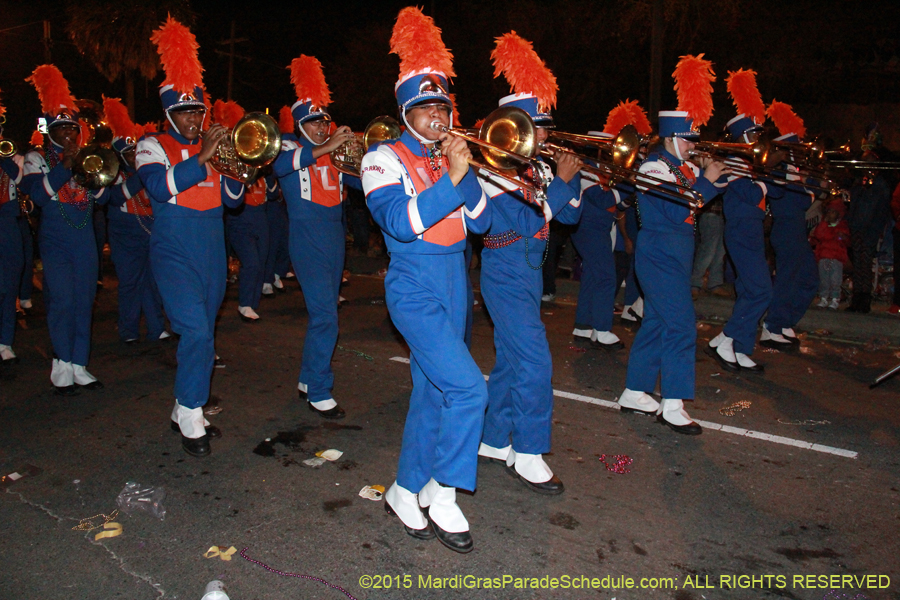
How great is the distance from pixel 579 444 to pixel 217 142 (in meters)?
3.25

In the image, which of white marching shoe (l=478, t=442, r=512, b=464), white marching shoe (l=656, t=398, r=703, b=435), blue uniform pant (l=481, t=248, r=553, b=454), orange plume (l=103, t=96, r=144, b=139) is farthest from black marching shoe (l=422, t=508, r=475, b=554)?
orange plume (l=103, t=96, r=144, b=139)

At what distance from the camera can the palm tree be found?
26031 mm

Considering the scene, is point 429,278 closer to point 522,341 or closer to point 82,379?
point 522,341

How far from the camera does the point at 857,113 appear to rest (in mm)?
15680

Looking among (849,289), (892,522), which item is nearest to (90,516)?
(892,522)

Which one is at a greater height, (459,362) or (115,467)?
(459,362)

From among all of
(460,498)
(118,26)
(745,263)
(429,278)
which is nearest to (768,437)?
(745,263)

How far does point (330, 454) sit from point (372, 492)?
66 cm

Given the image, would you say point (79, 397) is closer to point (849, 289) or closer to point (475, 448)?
point (475, 448)

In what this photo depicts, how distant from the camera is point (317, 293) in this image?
5359 millimetres

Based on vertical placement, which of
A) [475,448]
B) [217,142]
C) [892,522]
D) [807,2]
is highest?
[807,2]

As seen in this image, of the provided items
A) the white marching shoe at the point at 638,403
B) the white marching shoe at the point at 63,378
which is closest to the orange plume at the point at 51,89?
the white marching shoe at the point at 63,378

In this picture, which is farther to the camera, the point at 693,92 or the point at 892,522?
the point at 693,92

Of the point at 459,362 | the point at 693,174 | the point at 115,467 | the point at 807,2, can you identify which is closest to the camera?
→ the point at 459,362
